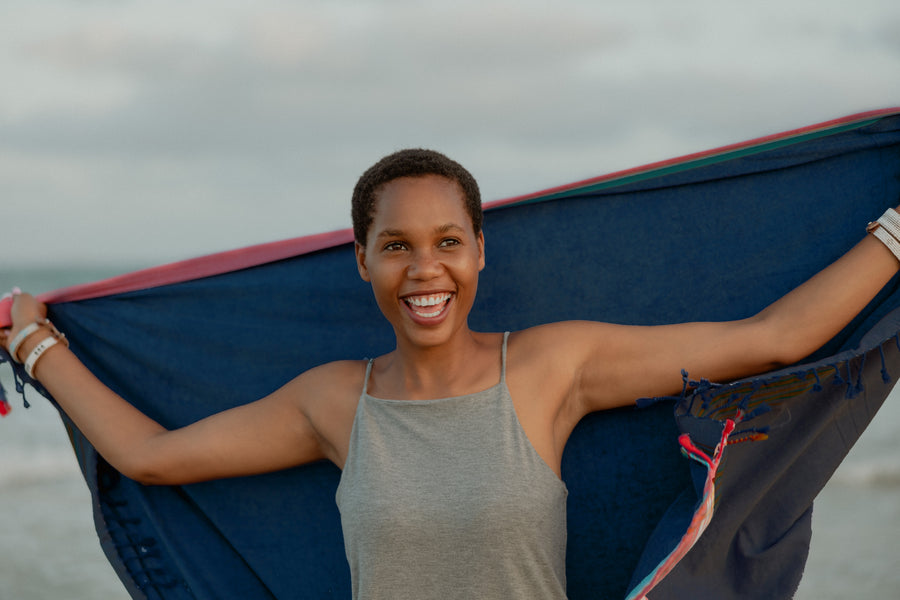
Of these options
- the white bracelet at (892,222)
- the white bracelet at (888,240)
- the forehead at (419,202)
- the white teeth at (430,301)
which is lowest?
the white bracelet at (888,240)

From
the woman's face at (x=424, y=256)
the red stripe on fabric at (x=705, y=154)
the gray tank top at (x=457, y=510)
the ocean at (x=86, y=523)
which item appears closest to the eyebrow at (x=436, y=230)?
the woman's face at (x=424, y=256)

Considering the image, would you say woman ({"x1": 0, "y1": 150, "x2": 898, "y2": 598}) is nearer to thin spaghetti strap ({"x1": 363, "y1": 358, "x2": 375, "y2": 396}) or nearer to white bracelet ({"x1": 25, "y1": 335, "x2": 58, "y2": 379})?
thin spaghetti strap ({"x1": 363, "y1": 358, "x2": 375, "y2": 396})

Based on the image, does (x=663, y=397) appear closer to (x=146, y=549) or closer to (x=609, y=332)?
(x=609, y=332)

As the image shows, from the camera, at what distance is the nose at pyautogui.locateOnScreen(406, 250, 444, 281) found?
2139 mm

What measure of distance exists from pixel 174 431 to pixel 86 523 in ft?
16.0

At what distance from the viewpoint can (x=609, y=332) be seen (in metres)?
2.21

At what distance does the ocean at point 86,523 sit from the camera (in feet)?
16.6

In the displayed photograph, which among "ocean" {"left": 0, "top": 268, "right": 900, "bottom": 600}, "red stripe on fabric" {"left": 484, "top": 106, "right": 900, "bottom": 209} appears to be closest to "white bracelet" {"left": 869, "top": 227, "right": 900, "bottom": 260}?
"red stripe on fabric" {"left": 484, "top": 106, "right": 900, "bottom": 209}

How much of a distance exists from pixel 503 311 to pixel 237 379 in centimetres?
86

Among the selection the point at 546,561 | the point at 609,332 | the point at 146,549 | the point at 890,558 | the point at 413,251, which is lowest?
the point at 890,558

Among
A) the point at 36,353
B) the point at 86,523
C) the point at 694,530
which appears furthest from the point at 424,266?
the point at 86,523

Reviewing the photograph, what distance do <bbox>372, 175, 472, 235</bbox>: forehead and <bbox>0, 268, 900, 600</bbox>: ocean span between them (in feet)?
12.0

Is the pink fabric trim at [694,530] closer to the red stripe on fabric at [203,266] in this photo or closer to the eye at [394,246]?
the eye at [394,246]

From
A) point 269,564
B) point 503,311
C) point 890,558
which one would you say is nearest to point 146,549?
point 269,564
